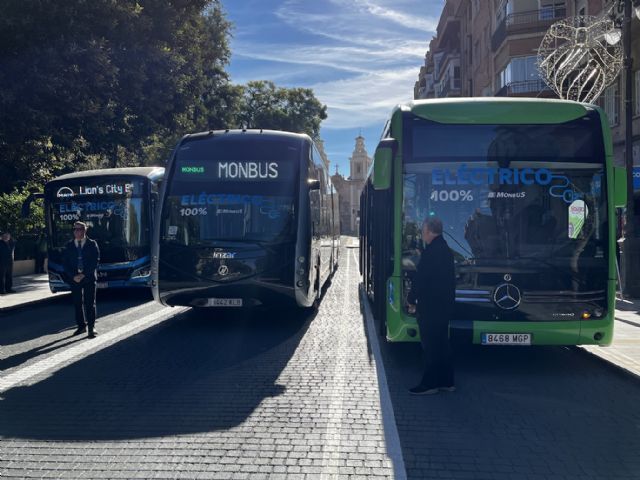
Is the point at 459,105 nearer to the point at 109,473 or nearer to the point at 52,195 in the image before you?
the point at 109,473

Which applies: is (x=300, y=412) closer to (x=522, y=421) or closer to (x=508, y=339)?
(x=522, y=421)

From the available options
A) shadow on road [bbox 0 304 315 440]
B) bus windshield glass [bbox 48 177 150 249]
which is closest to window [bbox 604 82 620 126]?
bus windshield glass [bbox 48 177 150 249]

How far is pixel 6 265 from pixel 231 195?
870cm

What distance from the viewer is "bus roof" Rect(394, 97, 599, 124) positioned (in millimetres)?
7254

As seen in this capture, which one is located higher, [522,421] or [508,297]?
[508,297]

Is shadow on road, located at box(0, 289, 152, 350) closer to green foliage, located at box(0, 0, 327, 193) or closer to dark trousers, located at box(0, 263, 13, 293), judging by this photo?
dark trousers, located at box(0, 263, 13, 293)

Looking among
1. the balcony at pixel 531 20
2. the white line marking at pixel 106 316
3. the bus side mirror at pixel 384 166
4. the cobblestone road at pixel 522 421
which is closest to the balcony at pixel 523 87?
the balcony at pixel 531 20

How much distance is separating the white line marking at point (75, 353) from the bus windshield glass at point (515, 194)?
14.2ft

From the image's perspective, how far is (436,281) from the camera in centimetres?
623

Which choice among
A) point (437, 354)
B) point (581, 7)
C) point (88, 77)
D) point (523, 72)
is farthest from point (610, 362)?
point (523, 72)

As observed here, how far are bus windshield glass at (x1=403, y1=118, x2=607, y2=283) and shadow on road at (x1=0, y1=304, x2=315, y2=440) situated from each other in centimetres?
242

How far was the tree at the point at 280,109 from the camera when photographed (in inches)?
1918

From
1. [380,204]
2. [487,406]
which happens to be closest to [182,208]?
[380,204]

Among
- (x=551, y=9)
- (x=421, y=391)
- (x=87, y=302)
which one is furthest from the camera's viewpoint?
(x=551, y=9)
